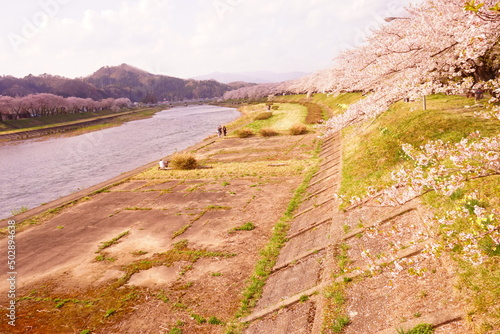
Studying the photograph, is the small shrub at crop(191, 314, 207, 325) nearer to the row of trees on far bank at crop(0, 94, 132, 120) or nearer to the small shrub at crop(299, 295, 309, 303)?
the small shrub at crop(299, 295, 309, 303)

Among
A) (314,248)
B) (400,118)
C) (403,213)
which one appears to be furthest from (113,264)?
(400,118)

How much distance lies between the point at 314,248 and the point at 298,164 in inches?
542

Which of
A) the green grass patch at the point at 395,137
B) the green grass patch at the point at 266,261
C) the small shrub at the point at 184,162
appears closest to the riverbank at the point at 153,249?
the green grass patch at the point at 266,261

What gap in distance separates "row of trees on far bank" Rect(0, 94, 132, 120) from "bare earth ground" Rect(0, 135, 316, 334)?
333 ft

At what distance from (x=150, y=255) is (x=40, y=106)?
407 feet

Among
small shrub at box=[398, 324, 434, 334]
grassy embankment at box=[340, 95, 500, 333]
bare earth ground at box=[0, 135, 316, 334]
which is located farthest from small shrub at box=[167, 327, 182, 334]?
grassy embankment at box=[340, 95, 500, 333]

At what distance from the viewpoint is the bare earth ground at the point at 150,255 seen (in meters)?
9.05

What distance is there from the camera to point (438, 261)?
22.6 feet

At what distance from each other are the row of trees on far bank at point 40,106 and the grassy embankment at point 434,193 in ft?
373

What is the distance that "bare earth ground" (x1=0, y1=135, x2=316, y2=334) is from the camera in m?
9.05

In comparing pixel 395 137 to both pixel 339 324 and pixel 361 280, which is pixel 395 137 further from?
pixel 339 324

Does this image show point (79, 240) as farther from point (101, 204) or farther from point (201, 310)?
point (201, 310)

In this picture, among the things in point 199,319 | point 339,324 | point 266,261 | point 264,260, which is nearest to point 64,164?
point 264,260

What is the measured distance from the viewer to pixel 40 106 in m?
109
